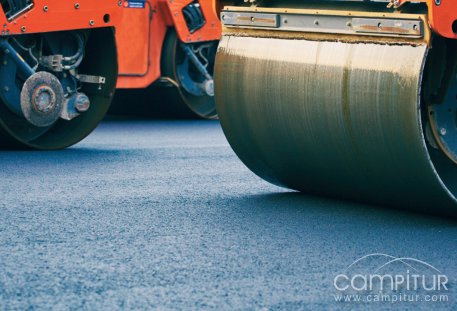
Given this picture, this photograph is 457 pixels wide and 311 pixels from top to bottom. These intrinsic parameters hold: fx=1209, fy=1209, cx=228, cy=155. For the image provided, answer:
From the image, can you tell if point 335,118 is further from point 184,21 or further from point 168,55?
point 168,55

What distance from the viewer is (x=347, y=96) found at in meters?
5.03

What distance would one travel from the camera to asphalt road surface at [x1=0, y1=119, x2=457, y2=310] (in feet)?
12.3

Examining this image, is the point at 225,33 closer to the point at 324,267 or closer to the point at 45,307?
the point at 324,267

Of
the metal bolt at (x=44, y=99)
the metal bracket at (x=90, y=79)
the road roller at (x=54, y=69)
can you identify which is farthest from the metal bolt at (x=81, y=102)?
the metal bolt at (x=44, y=99)

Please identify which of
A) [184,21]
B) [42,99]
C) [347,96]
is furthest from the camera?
[184,21]

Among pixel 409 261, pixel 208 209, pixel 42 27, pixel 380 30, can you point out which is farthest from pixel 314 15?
pixel 42 27

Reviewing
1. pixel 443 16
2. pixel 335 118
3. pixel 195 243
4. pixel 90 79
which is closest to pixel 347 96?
pixel 335 118

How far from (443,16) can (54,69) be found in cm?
383

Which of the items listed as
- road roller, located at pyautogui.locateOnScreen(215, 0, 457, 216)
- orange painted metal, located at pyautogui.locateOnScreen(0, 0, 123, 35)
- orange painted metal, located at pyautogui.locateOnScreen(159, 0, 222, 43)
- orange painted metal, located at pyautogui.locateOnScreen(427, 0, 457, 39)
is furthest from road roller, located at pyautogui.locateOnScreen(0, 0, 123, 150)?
orange painted metal, located at pyautogui.locateOnScreen(427, 0, 457, 39)

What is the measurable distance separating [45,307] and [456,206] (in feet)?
6.66

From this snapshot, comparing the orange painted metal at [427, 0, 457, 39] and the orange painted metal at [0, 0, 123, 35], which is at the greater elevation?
the orange painted metal at [427, 0, 457, 39]

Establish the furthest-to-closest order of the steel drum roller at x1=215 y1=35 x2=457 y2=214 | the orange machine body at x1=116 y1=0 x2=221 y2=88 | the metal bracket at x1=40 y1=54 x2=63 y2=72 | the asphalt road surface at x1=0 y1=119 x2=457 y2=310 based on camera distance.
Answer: the orange machine body at x1=116 y1=0 x2=221 y2=88 < the metal bracket at x1=40 y1=54 x2=63 y2=72 < the steel drum roller at x1=215 y1=35 x2=457 y2=214 < the asphalt road surface at x1=0 y1=119 x2=457 y2=310

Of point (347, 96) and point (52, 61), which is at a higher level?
point (347, 96)

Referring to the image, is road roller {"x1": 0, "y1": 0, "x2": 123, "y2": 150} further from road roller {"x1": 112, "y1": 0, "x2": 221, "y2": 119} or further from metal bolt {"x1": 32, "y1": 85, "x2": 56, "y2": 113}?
road roller {"x1": 112, "y1": 0, "x2": 221, "y2": 119}
